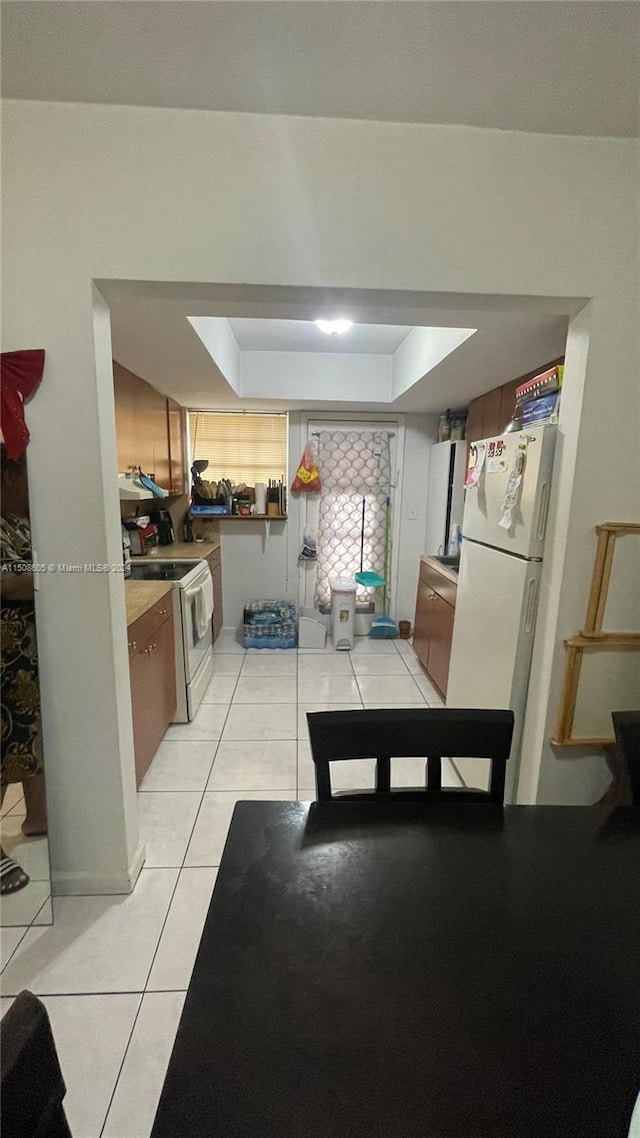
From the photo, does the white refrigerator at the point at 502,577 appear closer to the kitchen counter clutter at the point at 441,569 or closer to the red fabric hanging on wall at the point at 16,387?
the kitchen counter clutter at the point at 441,569

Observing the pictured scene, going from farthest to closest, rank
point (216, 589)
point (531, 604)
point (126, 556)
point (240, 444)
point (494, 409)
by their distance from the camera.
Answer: point (240, 444) < point (216, 589) < point (494, 409) < point (126, 556) < point (531, 604)

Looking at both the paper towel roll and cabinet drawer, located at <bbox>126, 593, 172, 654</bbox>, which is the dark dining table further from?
the paper towel roll

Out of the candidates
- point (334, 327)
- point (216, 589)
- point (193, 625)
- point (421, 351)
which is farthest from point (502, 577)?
point (216, 589)

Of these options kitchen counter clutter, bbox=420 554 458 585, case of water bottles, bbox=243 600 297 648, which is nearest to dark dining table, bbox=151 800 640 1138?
kitchen counter clutter, bbox=420 554 458 585

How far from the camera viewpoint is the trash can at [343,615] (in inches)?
160

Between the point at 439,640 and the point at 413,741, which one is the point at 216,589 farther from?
the point at 413,741

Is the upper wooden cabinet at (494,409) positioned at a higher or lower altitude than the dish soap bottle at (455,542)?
higher

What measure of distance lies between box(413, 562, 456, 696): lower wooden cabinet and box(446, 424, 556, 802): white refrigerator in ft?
2.11

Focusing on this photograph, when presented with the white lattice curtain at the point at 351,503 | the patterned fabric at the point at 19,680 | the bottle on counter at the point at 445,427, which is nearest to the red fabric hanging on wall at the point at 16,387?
the patterned fabric at the point at 19,680

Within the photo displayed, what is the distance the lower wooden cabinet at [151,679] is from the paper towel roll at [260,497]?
1777 mm

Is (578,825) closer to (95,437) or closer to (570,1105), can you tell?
(570,1105)

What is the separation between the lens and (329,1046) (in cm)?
59

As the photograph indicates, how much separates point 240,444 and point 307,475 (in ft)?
2.39

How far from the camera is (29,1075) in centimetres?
44
